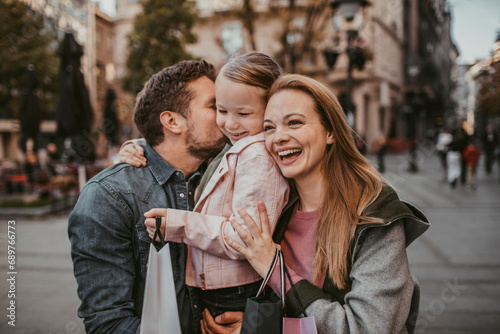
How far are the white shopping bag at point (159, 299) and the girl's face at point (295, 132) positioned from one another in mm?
614

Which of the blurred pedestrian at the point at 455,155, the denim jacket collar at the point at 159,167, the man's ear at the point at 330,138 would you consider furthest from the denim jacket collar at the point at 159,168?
the blurred pedestrian at the point at 455,155

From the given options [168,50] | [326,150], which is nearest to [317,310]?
[326,150]

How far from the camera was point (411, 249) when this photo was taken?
571 cm

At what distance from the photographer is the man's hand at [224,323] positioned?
62.2 inches

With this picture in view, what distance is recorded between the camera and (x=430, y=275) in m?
4.68

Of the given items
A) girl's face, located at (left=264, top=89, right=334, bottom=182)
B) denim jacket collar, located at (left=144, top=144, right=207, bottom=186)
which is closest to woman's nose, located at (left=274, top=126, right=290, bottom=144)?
girl's face, located at (left=264, top=89, right=334, bottom=182)

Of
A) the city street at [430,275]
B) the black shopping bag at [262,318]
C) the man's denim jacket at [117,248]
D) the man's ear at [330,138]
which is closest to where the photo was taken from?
the black shopping bag at [262,318]

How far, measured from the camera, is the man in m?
1.51

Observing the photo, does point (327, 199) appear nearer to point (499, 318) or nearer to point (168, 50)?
point (499, 318)

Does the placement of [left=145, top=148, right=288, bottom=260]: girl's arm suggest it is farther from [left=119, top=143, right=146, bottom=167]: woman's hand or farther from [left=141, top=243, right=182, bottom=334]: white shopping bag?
[left=119, top=143, right=146, bottom=167]: woman's hand

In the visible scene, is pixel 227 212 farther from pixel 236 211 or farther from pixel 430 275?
pixel 430 275

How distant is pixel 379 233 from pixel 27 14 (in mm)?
5325

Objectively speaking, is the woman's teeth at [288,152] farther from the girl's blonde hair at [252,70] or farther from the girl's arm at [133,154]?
the girl's arm at [133,154]

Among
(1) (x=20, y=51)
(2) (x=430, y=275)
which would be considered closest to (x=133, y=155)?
(2) (x=430, y=275)
